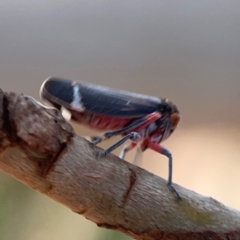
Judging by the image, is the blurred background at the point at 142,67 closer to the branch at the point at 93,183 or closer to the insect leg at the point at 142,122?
the insect leg at the point at 142,122

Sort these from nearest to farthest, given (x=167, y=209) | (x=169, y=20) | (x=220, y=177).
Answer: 1. (x=167, y=209)
2. (x=169, y=20)
3. (x=220, y=177)

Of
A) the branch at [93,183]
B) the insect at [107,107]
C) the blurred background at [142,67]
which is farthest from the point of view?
the blurred background at [142,67]

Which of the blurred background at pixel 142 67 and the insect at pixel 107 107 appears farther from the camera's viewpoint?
the blurred background at pixel 142 67

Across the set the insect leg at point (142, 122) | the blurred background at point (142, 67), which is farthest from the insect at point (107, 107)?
the blurred background at point (142, 67)

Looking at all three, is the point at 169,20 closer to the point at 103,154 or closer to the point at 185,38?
the point at 185,38

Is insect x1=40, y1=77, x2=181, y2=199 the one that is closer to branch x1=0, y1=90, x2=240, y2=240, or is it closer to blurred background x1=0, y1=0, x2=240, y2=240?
branch x1=0, y1=90, x2=240, y2=240

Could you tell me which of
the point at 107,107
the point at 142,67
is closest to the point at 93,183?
the point at 107,107

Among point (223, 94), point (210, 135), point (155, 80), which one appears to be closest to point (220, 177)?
point (210, 135)

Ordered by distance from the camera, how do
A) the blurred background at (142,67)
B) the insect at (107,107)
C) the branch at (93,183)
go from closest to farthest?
the branch at (93,183) < the insect at (107,107) < the blurred background at (142,67)
